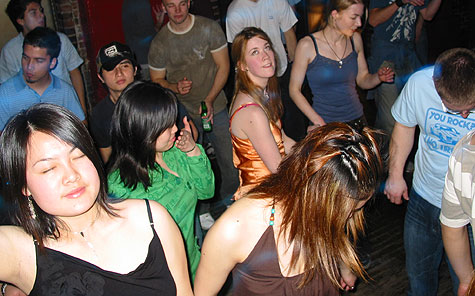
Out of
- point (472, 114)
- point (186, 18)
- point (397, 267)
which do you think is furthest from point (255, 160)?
point (186, 18)

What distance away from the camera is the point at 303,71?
3656 mm

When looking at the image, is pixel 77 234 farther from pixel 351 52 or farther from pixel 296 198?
pixel 351 52

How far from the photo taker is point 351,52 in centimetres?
368

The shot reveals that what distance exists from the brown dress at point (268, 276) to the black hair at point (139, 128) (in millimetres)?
751

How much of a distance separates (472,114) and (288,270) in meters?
1.35

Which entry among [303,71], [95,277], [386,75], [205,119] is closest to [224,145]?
[205,119]

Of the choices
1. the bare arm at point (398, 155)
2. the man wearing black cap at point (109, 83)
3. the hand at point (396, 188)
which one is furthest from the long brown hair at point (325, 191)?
the man wearing black cap at point (109, 83)

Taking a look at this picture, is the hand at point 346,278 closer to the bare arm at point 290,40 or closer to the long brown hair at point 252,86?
the long brown hair at point 252,86

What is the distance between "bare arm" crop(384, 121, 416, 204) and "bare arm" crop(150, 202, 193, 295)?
159cm

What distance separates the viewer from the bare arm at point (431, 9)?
4.82 metres

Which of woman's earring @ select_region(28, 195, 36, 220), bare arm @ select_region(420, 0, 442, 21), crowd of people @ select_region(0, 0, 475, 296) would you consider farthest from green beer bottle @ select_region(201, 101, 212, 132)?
bare arm @ select_region(420, 0, 442, 21)

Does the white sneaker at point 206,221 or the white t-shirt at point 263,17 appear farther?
the white t-shirt at point 263,17

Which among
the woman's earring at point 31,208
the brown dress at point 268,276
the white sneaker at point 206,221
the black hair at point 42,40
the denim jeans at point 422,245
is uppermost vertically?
the black hair at point 42,40

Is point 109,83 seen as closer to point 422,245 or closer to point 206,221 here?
point 206,221
